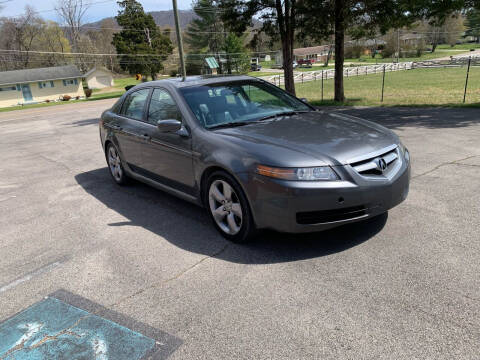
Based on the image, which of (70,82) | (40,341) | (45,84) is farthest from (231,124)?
(45,84)

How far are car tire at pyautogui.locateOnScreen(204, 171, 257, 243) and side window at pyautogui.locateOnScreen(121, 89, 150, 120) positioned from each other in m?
1.88

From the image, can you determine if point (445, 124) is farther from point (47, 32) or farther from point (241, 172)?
point (47, 32)

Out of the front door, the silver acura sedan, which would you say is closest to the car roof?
the silver acura sedan

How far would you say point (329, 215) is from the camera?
3.56 m

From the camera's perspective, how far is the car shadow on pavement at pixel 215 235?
152 inches

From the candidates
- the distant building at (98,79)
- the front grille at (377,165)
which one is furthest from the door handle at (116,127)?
the distant building at (98,79)

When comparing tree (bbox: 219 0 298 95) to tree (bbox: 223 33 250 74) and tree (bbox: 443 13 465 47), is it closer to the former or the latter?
tree (bbox: 223 33 250 74)

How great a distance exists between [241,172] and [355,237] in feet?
4.33

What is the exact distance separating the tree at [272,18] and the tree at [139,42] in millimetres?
35169

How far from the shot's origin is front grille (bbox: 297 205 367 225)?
354cm

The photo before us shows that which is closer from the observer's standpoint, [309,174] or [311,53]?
[309,174]

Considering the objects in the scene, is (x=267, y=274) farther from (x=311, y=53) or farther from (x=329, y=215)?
(x=311, y=53)

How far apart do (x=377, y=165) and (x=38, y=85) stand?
58257mm

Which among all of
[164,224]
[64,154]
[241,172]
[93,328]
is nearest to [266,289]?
[241,172]
